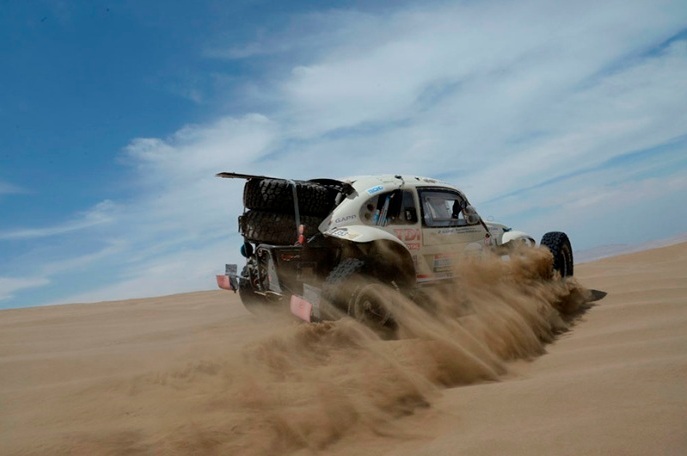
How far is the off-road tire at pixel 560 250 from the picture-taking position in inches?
274

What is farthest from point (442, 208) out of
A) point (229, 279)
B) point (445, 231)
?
point (229, 279)

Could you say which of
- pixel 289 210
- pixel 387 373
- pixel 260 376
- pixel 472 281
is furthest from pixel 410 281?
pixel 260 376

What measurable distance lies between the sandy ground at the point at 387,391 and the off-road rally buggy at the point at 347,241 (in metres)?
0.60

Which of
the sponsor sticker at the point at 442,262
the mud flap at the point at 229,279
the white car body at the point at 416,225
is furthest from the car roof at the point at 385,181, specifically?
the mud flap at the point at 229,279

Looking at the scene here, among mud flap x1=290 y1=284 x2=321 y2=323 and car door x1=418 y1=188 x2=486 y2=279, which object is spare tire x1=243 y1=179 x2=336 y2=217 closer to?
mud flap x1=290 y1=284 x2=321 y2=323

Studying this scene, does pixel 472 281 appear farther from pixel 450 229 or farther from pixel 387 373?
pixel 387 373

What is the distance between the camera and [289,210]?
213 inches

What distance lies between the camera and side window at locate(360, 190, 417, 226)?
548 cm

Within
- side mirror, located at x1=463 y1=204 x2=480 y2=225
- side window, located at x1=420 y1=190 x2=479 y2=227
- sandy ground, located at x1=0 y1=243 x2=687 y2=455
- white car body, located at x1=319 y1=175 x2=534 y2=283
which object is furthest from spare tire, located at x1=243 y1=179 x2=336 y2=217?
side mirror, located at x1=463 y1=204 x2=480 y2=225

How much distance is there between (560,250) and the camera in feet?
23.0

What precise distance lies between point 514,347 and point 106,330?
490 cm

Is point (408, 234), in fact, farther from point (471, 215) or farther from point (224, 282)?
point (224, 282)

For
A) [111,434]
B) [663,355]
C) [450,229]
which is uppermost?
[450,229]

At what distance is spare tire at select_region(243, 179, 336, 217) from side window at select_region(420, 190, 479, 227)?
1196 millimetres
